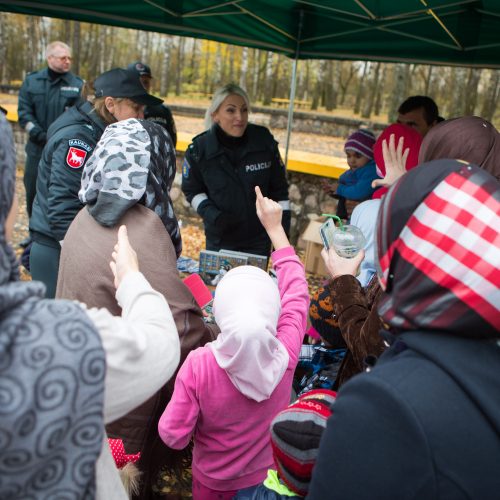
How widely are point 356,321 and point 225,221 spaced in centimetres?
234

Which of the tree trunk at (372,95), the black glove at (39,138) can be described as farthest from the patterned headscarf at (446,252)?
the tree trunk at (372,95)

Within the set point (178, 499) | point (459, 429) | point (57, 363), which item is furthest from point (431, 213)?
point (178, 499)

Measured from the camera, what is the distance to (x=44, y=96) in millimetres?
6148

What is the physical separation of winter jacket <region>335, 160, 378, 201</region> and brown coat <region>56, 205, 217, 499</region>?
289 centimetres

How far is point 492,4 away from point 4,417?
4187 millimetres

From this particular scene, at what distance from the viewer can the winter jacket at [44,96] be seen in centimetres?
611

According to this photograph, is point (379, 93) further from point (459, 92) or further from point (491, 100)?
point (491, 100)

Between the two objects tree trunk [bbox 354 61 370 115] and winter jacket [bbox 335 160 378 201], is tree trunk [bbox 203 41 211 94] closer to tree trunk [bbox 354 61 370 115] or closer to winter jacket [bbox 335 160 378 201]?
tree trunk [bbox 354 61 370 115]

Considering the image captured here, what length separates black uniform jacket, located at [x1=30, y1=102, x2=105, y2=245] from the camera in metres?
2.58

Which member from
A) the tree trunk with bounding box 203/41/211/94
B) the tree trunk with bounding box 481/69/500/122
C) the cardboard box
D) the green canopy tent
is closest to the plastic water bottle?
the green canopy tent

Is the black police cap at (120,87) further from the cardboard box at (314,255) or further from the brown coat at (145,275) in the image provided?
the cardboard box at (314,255)

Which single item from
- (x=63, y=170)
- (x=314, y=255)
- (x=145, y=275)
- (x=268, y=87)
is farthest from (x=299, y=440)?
(x=268, y=87)

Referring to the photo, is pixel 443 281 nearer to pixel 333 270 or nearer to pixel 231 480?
pixel 333 270

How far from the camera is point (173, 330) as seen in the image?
1105 mm
